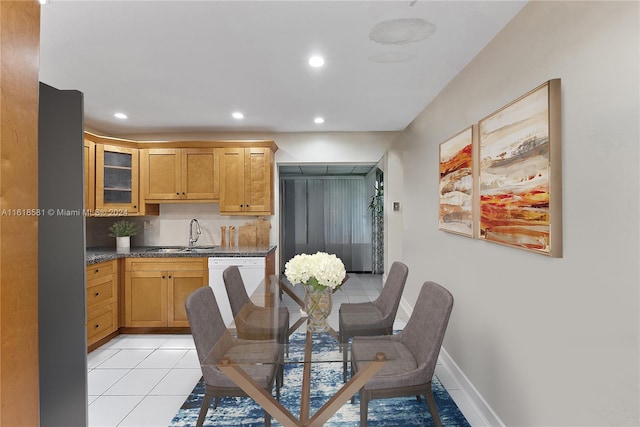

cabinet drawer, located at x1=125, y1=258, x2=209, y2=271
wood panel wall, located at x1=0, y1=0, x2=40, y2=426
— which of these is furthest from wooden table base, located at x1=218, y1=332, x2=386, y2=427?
cabinet drawer, located at x1=125, y1=258, x2=209, y2=271

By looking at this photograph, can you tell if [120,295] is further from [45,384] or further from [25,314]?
[25,314]

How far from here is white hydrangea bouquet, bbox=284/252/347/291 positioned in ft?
6.15

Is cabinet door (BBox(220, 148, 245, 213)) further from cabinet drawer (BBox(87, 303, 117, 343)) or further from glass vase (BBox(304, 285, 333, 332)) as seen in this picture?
glass vase (BBox(304, 285, 333, 332))

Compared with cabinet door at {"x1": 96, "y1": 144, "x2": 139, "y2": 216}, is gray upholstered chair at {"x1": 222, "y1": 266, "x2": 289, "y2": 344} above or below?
below

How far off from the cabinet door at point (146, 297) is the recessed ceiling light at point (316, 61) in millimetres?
2770

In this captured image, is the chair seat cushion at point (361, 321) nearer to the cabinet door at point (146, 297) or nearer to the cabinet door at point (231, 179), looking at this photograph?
the cabinet door at point (231, 179)

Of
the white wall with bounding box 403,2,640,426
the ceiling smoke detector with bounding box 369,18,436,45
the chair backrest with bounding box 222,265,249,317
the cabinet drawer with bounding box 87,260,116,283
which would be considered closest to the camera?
the white wall with bounding box 403,2,640,426

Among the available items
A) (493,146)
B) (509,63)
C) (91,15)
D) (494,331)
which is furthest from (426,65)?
(91,15)

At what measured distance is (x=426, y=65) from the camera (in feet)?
7.82

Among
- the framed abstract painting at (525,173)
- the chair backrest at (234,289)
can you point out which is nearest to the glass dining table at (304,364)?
the chair backrest at (234,289)

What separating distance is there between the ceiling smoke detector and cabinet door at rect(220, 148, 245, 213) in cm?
248

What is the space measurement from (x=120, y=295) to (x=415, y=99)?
12.5 feet

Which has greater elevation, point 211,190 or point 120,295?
point 211,190

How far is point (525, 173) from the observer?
1603 millimetres
